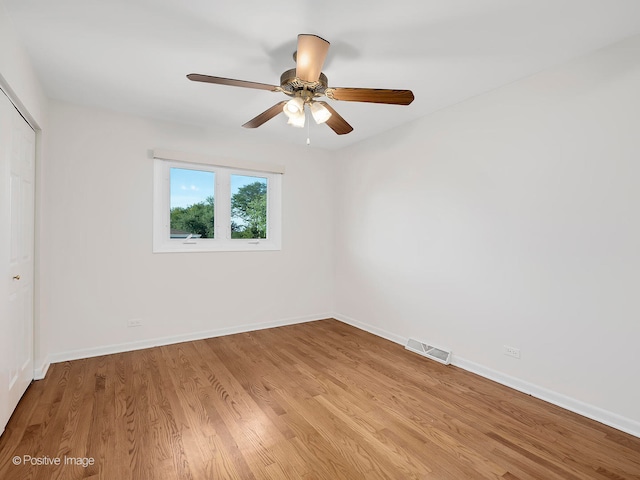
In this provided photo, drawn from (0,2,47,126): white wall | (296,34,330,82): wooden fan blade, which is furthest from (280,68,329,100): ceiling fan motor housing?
(0,2,47,126): white wall

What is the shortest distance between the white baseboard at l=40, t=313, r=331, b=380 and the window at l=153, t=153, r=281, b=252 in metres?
0.97

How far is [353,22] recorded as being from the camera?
188cm

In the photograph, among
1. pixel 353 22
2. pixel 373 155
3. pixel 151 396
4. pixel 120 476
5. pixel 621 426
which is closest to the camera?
pixel 120 476

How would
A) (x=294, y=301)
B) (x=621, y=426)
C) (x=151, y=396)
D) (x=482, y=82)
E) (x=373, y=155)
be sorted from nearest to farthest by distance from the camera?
(x=621, y=426), (x=151, y=396), (x=482, y=82), (x=373, y=155), (x=294, y=301)

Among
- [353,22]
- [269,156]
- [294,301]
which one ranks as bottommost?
[294,301]

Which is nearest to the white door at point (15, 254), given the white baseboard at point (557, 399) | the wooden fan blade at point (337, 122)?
the wooden fan blade at point (337, 122)

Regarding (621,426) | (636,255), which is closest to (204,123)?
(636,255)

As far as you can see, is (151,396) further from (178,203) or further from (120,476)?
(178,203)

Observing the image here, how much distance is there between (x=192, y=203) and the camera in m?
3.74

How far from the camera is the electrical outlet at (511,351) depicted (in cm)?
256

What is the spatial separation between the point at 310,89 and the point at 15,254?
2.30 metres

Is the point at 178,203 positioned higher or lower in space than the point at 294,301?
higher

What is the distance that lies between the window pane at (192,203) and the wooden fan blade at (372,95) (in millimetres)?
2207

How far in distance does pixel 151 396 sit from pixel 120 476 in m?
0.84
